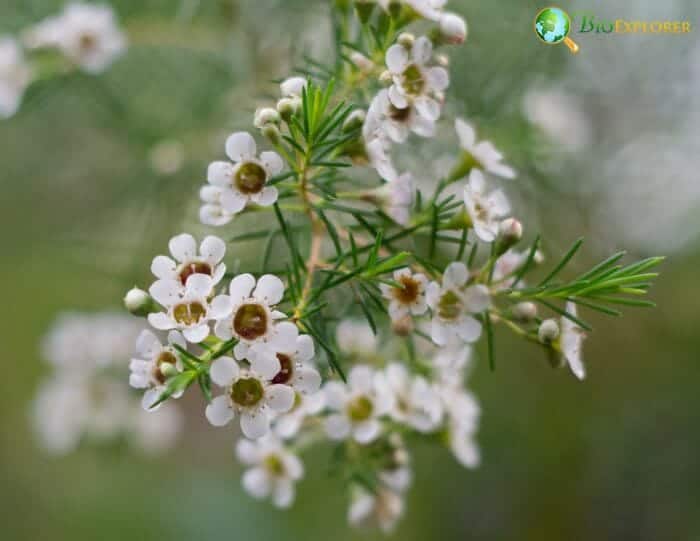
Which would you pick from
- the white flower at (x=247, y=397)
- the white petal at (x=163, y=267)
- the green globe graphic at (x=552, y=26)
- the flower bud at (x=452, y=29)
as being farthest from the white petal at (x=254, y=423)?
the green globe graphic at (x=552, y=26)

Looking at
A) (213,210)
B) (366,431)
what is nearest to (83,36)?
(213,210)

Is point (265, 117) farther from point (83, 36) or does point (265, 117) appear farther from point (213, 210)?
point (83, 36)

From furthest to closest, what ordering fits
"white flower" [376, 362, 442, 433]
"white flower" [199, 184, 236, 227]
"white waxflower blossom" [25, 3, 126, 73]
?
1. "white waxflower blossom" [25, 3, 126, 73]
2. "white flower" [376, 362, 442, 433]
3. "white flower" [199, 184, 236, 227]

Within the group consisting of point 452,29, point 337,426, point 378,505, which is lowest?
point 378,505

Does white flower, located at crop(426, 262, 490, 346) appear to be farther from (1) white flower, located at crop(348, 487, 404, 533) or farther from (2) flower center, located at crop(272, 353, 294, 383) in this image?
(1) white flower, located at crop(348, 487, 404, 533)

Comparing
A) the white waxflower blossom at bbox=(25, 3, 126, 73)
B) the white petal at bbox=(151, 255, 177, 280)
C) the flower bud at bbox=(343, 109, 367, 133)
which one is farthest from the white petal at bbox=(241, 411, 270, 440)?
the white waxflower blossom at bbox=(25, 3, 126, 73)

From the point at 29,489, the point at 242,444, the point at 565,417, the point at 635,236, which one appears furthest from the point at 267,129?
the point at 29,489
